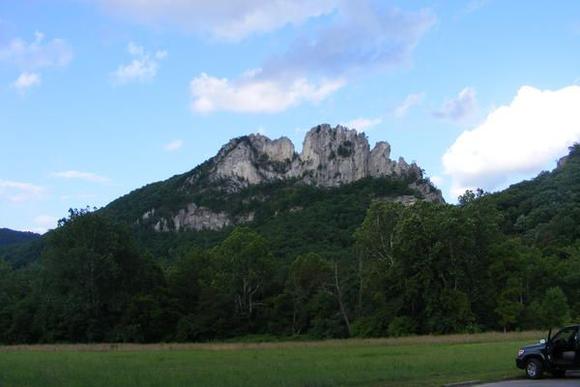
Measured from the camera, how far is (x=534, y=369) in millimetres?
22359

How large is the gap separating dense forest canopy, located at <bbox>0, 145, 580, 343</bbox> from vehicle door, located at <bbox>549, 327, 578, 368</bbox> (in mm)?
43333

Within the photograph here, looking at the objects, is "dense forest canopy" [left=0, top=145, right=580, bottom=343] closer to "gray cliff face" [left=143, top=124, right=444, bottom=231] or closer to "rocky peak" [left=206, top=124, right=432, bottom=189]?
"gray cliff face" [left=143, top=124, right=444, bottom=231]

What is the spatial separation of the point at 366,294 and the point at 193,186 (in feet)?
430

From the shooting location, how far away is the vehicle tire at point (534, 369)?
2222 cm

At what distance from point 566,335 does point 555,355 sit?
0.78 m

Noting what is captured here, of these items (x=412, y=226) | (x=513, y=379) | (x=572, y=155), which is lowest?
(x=513, y=379)

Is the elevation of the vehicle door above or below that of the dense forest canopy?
below

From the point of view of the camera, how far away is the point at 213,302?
7862cm

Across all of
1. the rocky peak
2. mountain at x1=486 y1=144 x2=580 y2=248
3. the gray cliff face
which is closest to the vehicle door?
mountain at x1=486 y1=144 x2=580 y2=248

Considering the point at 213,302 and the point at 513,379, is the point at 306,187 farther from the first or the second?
the point at 513,379

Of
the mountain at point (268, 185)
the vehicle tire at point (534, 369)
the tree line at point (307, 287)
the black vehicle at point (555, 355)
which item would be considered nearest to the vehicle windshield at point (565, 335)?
the black vehicle at point (555, 355)

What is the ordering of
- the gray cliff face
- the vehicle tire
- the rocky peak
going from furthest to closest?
1. the rocky peak
2. the gray cliff face
3. the vehicle tire

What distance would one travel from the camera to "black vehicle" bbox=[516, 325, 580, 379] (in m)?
21.7

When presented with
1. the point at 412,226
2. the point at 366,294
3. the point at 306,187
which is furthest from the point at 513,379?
the point at 306,187
